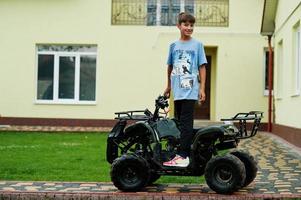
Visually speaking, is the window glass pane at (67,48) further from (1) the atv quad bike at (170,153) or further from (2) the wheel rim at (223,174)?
(2) the wheel rim at (223,174)

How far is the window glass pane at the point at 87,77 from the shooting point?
853 inches

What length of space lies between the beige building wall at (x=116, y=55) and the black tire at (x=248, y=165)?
13425 millimetres

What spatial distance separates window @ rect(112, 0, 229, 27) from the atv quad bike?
14.0 meters

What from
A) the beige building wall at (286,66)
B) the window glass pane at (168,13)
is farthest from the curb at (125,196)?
the window glass pane at (168,13)

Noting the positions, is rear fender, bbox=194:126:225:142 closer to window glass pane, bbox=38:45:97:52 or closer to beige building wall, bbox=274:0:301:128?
beige building wall, bbox=274:0:301:128

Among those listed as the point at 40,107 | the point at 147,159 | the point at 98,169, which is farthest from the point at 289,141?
the point at 40,107

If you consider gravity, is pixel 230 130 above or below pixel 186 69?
below

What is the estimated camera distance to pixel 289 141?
1492 centimetres

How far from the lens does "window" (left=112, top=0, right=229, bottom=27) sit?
21.3m

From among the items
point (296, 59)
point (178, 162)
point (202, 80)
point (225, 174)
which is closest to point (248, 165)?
point (225, 174)

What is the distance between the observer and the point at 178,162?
7.41 meters

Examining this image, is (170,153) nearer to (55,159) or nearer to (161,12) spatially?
(55,159)

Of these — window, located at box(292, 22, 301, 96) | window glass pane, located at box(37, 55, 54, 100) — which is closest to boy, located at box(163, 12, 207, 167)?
window, located at box(292, 22, 301, 96)

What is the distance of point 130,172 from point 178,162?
0.58 meters
